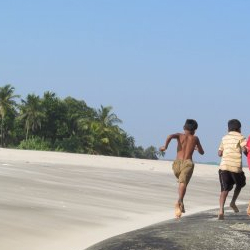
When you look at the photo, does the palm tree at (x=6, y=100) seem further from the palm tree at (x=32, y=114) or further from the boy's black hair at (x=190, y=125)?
the boy's black hair at (x=190, y=125)

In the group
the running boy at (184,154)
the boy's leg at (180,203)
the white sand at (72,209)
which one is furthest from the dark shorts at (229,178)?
the white sand at (72,209)

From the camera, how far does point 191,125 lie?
8891mm

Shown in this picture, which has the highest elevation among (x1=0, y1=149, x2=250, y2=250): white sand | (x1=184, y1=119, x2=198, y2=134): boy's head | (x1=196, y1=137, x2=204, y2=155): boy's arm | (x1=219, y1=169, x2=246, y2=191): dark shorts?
(x1=184, y1=119, x2=198, y2=134): boy's head

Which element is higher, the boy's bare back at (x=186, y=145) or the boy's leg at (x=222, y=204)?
the boy's bare back at (x=186, y=145)

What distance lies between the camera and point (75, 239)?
23.0 feet

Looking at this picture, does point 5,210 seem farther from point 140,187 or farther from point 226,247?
point 140,187

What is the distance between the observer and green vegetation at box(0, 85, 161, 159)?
62.2m

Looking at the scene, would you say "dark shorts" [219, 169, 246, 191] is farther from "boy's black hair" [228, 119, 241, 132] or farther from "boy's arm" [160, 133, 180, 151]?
"boy's arm" [160, 133, 180, 151]

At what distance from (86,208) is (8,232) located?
10.3 ft

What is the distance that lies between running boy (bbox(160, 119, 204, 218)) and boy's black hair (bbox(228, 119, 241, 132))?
53cm

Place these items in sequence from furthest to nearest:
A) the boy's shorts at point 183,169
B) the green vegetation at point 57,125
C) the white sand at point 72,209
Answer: the green vegetation at point 57,125
the boy's shorts at point 183,169
the white sand at point 72,209

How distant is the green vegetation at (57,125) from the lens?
6225cm

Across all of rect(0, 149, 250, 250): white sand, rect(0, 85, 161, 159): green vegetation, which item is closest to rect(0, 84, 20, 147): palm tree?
rect(0, 85, 161, 159): green vegetation

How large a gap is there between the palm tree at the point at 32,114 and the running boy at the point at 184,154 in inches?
2193
